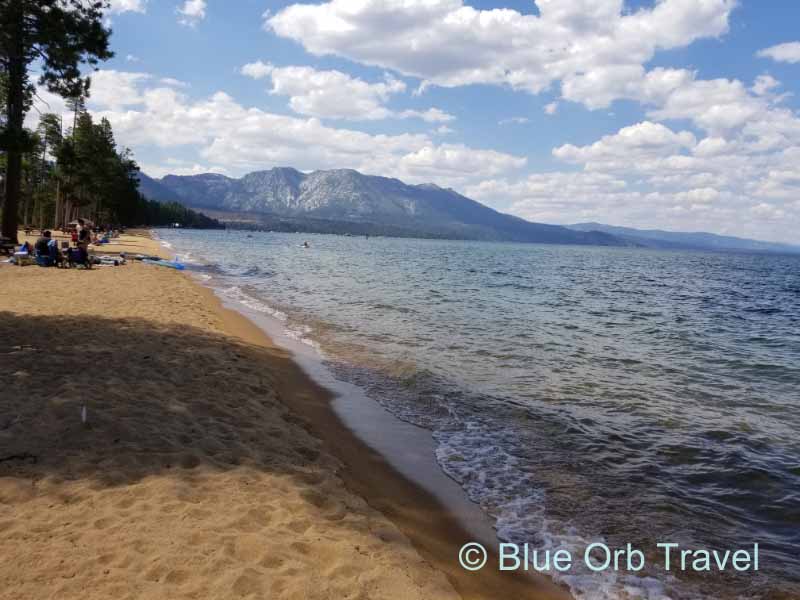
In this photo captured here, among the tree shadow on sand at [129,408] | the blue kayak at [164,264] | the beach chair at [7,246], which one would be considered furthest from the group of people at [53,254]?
the tree shadow on sand at [129,408]

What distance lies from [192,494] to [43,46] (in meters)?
18.9

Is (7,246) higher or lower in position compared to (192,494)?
higher

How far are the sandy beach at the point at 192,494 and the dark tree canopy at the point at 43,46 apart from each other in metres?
9.74

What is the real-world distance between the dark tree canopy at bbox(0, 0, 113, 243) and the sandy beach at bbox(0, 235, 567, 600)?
9.74m

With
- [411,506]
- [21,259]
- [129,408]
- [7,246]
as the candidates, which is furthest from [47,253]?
[411,506]

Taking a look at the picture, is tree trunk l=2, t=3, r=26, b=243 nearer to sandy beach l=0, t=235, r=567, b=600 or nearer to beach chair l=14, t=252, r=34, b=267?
beach chair l=14, t=252, r=34, b=267

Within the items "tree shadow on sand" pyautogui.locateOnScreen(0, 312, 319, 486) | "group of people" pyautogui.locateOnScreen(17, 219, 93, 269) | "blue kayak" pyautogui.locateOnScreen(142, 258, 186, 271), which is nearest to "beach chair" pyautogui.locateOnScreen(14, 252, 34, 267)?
"group of people" pyautogui.locateOnScreen(17, 219, 93, 269)

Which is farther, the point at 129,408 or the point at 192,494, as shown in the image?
the point at 129,408

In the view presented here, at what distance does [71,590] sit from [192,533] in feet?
3.76

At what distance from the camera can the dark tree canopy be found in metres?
15.2

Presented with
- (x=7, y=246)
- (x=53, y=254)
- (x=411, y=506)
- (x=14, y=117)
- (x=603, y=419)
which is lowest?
(x=411, y=506)

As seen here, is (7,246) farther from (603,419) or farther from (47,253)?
(603,419)

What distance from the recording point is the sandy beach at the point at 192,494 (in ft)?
14.8

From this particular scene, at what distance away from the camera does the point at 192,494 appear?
5805mm
